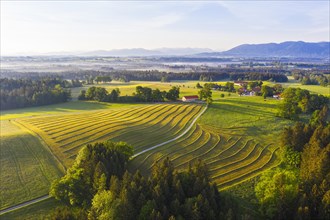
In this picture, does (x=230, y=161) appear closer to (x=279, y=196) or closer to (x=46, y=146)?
(x=279, y=196)

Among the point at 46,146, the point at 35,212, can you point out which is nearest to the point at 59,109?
the point at 46,146

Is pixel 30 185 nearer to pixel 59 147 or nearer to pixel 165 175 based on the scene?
pixel 59 147

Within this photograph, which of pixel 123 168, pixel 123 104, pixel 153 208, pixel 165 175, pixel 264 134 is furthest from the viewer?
pixel 123 104

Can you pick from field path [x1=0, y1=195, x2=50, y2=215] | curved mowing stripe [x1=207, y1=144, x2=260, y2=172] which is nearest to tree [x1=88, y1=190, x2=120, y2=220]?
field path [x1=0, y1=195, x2=50, y2=215]

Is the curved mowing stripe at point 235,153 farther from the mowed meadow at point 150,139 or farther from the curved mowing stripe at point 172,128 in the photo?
the curved mowing stripe at point 172,128

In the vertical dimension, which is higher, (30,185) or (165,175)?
(165,175)

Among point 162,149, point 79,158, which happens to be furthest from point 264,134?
point 79,158
